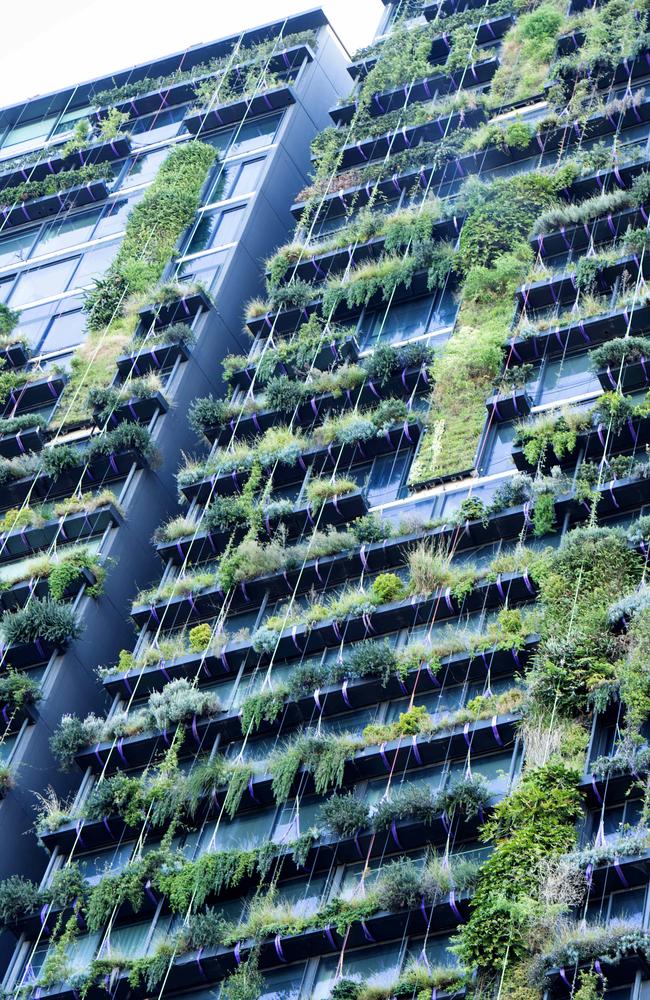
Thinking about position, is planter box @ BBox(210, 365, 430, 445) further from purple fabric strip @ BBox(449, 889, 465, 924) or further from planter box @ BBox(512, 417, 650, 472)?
purple fabric strip @ BBox(449, 889, 465, 924)

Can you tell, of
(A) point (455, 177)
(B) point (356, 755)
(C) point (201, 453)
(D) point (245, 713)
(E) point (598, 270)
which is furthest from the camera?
(A) point (455, 177)

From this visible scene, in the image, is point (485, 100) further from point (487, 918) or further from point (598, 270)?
point (487, 918)

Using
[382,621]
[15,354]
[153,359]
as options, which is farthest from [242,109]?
[382,621]

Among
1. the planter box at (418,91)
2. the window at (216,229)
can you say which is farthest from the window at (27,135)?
the planter box at (418,91)

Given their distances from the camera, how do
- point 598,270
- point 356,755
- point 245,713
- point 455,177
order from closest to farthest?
point 356,755
point 245,713
point 598,270
point 455,177

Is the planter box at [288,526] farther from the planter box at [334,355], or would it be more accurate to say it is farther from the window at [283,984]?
the window at [283,984]

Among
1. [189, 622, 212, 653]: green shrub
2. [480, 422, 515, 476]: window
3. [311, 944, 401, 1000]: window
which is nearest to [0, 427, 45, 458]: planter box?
[189, 622, 212, 653]: green shrub

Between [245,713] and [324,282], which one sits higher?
[324,282]

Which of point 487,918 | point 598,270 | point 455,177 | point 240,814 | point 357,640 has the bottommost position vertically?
point 487,918

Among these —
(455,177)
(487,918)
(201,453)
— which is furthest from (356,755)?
(455,177)
